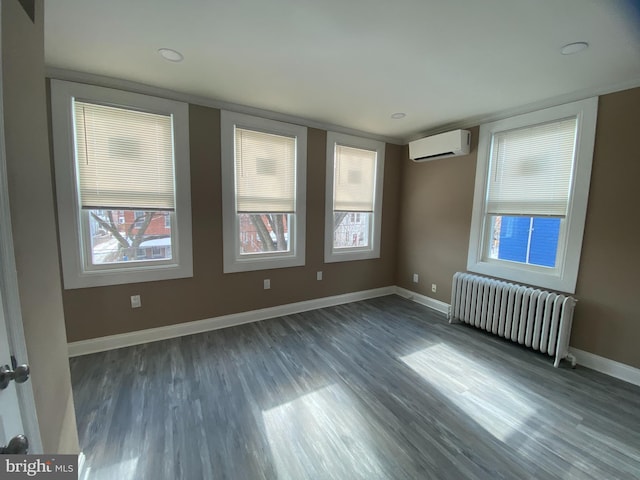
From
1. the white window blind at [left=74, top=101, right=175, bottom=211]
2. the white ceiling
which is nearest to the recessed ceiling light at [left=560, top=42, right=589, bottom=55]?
the white ceiling

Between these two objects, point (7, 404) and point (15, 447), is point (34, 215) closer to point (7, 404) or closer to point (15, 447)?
point (7, 404)

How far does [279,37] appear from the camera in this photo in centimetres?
177

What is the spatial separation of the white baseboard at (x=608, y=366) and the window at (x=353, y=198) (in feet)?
8.37

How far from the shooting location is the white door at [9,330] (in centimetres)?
71

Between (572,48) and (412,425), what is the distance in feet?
9.21

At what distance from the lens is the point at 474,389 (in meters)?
2.16

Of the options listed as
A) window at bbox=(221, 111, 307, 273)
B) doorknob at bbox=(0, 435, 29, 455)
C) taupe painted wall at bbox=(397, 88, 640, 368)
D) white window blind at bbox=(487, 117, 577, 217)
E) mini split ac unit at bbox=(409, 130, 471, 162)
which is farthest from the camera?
mini split ac unit at bbox=(409, 130, 471, 162)

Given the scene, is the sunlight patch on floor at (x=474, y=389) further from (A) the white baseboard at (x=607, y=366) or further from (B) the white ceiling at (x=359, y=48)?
(B) the white ceiling at (x=359, y=48)

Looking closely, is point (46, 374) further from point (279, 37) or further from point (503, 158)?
point (503, 158)

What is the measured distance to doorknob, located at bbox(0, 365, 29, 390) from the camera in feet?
2.23

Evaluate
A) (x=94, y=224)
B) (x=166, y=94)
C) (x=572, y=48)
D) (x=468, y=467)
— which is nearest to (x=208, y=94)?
(x=166, y=94)

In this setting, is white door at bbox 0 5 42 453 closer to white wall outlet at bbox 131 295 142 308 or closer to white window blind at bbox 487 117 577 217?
white wall outlet at bbox 131 295 142 308

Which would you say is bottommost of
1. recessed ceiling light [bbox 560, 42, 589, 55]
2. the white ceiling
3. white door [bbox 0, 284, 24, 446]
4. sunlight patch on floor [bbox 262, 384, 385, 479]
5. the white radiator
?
sunlight patch on floor [bbox 262, 384, 385, 479]

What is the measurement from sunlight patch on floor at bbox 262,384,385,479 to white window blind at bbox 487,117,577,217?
2.78 metres
